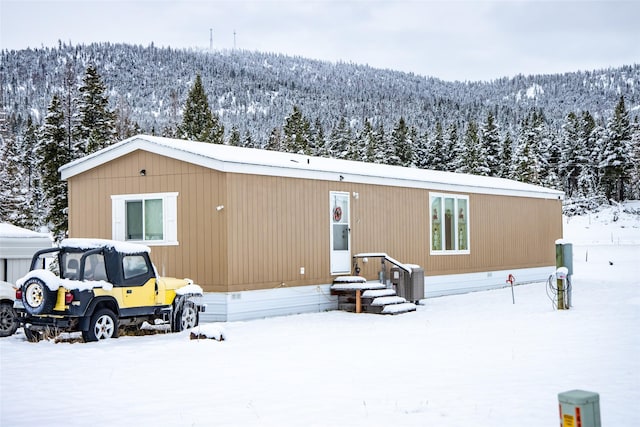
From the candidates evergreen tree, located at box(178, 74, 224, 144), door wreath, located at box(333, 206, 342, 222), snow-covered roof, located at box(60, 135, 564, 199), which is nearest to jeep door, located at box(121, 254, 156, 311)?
snow-covered roof, located at box(60, 135, 564, 199)

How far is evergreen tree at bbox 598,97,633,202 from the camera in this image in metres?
63.9

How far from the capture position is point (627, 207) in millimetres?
60562

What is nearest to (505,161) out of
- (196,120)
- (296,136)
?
(296,136)

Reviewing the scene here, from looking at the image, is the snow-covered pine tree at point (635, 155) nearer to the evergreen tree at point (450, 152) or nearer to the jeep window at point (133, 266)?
the evergreen tree at point (450, 152)

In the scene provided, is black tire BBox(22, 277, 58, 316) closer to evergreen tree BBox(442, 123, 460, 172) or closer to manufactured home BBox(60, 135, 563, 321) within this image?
manufactured home BBox(60, 135, 563, 321)

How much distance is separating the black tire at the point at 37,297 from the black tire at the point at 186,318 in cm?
219

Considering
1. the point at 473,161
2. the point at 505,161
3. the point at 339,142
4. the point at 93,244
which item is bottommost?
the point at 93,244

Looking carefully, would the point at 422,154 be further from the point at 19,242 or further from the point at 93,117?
the point at 19,242

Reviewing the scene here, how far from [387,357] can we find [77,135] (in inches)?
961

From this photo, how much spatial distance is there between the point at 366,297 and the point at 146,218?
4.80 metres

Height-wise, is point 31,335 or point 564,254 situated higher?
point 564,254

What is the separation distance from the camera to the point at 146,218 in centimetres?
1450

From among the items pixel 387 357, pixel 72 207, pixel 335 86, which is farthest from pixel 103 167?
pixel 335 86

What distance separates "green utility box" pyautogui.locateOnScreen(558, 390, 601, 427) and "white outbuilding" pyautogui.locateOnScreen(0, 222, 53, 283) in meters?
10.7
